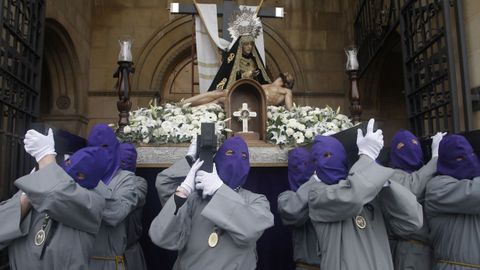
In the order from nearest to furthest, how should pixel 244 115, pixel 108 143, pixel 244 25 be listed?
pixel 108 143, pixel 244 115, pixel 244 25

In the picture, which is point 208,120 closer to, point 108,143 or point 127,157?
point 127,157

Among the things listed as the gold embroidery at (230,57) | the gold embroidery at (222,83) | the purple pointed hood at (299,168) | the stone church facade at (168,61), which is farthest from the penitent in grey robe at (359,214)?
the stone church facade at (168,61)

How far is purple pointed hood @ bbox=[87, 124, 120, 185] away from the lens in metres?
2.97

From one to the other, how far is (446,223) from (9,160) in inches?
143

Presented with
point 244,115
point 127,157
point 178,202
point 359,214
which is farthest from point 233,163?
point 244,115

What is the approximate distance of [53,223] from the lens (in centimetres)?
235

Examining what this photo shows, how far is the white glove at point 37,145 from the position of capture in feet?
7.90

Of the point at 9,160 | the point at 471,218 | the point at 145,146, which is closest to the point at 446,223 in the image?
the point at 471,218

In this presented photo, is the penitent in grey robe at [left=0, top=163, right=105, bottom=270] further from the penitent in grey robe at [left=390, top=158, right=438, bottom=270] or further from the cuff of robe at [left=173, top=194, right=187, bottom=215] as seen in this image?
the penitent in grey robe at [left=390, top=158, right=438, bottom=270]

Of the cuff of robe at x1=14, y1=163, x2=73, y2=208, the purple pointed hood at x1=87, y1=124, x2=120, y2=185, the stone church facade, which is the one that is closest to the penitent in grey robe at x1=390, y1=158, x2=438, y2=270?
the purple pointed hood at x1=87, y1=124, x2=120, y2=185

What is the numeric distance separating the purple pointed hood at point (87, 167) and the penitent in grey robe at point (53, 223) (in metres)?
0.07

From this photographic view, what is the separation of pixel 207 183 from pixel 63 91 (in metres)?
6.60

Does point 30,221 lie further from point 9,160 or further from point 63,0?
point 63,0

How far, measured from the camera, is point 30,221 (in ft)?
7.97
